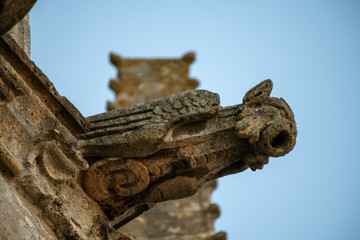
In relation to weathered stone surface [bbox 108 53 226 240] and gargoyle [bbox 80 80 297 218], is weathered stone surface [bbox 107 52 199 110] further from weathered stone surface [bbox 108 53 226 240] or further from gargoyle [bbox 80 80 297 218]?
gargoyle [bbox 80 80 297 218]

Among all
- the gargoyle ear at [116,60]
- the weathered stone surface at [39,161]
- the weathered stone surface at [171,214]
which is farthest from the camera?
the gargoyle ear at [116,60]

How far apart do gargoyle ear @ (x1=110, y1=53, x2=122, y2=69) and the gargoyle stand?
9957 mm

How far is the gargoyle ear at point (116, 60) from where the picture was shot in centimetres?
1466

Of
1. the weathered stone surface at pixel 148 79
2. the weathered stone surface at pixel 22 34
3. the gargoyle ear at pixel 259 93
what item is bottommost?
the gargoyle ear at pixel 259 93

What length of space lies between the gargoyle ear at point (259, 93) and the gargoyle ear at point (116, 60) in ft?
32.4

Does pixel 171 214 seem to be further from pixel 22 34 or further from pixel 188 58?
pixel 22 34

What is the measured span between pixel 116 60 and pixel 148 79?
0.89 m

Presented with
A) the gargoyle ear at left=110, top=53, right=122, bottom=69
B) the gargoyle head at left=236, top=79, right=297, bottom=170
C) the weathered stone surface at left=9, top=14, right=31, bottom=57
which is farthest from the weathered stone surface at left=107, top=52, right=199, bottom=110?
the gargoyle head at left=236, top=79, right=297, bottom=170

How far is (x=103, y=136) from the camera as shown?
455cm

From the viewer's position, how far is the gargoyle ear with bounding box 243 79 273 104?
484cm

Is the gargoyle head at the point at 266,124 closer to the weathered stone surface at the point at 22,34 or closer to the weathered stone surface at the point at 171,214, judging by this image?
the weathered stone surface at the point at 22,34

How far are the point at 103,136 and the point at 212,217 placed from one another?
677 centimetres

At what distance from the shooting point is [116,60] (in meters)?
14.7

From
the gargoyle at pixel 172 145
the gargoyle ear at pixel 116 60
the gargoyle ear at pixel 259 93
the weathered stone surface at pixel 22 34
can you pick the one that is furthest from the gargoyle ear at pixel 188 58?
the gargoyle at pixel 172 145
